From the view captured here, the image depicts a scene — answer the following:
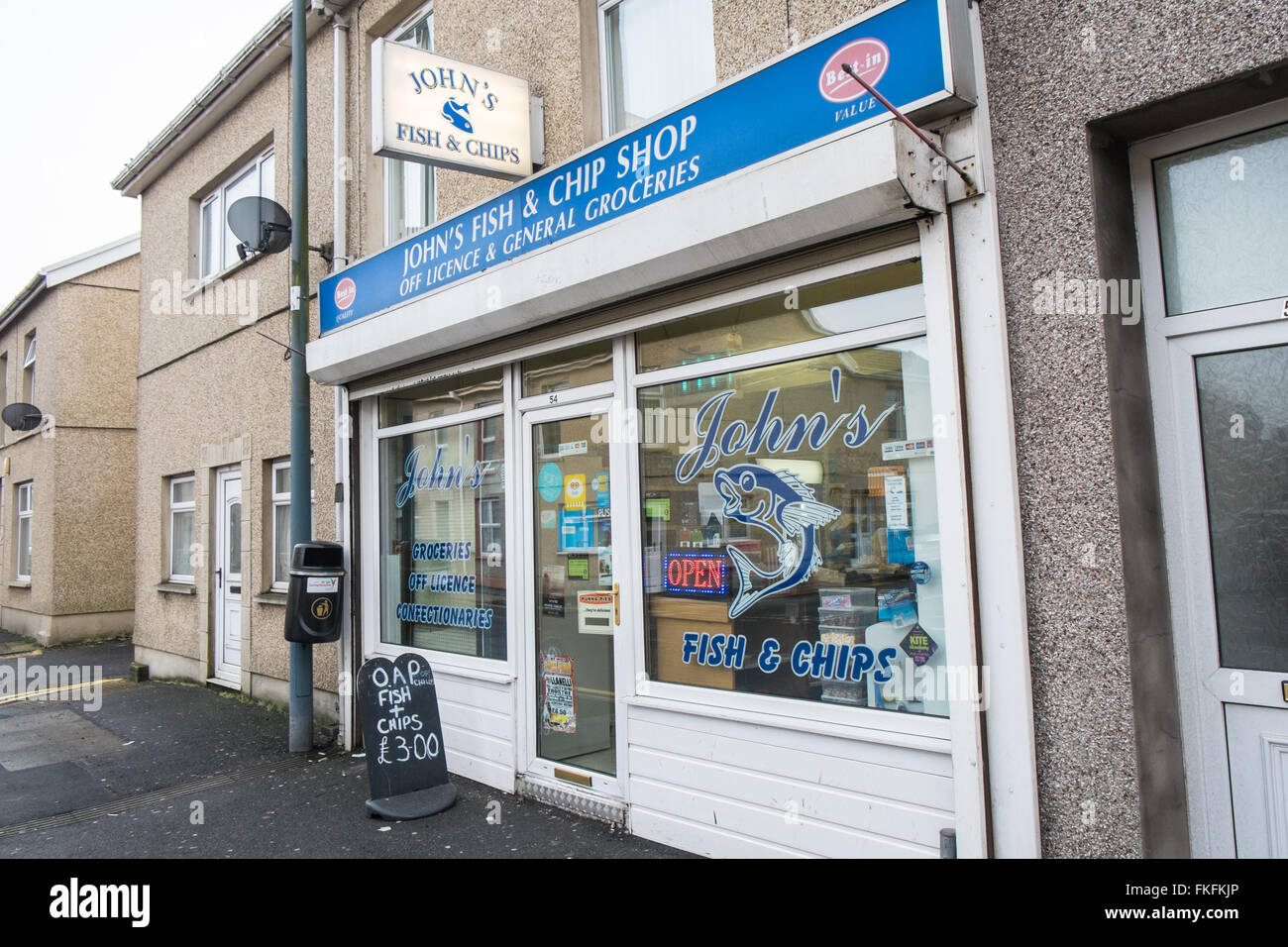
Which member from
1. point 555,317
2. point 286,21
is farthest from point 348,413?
point 286,21

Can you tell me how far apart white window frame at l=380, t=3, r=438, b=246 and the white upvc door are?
347 centimetres

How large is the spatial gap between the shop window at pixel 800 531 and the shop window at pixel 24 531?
1533cm

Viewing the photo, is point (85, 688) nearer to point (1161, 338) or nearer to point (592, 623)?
point (592, 623)

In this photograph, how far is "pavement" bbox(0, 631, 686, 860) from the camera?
4.39m

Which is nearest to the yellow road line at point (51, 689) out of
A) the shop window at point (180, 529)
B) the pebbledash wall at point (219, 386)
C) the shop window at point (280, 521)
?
the pebbledash wall at point (219, 386)

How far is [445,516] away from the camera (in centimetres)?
607

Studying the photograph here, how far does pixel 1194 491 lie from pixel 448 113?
14.1 ft

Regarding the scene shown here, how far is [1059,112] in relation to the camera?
119 inches

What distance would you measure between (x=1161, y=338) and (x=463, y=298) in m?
3.70

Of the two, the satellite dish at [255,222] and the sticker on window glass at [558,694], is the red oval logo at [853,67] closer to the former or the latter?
the sticker on window glass at [558,694]

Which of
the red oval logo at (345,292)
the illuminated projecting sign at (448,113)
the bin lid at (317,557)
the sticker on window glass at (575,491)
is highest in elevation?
the illuminated projecting sign at (448,113)

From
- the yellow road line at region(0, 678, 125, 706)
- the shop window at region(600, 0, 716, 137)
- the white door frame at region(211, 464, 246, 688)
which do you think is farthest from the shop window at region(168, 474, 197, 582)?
the shop window at region(600, 0, 716, 137)

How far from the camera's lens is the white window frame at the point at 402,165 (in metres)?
6.51

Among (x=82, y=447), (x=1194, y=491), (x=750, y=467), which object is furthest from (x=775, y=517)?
(x=82, y=447)
